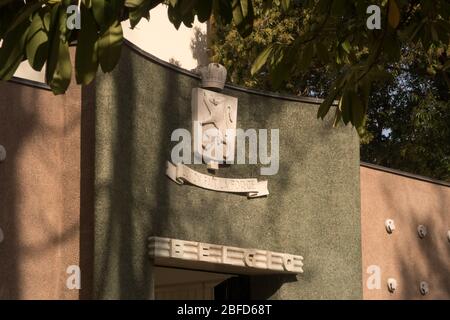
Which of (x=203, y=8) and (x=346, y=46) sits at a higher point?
(x=346, y=46)

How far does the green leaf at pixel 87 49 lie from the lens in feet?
22.0

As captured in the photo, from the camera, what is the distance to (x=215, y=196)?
1595 cm

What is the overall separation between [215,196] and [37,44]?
935 cm

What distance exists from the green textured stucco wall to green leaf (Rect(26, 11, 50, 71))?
23.9 feet

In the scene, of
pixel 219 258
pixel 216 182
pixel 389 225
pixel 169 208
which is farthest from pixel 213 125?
pixel 389 225

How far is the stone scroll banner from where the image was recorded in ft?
50.3

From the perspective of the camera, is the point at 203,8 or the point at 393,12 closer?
the point at 203,8

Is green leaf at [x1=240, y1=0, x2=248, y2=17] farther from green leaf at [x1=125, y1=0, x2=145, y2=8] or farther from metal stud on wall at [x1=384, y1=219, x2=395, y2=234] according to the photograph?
metal stud on wall at [x1=384, y1=219, x2=395, y2=234]

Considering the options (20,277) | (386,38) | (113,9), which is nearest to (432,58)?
(20,277)

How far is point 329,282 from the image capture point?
17328 millimetres

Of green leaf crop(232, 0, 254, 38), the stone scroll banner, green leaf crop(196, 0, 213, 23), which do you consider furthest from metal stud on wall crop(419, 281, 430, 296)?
green leaf crop(196, 0, 213, 23)

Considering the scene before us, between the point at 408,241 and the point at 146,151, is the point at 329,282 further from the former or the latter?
the point at 146,151

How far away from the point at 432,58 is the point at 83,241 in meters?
14.6

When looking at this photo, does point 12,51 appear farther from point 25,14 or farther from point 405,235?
point 405,235
